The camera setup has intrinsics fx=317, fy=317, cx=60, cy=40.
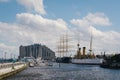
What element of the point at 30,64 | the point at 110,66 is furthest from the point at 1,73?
the point at 30,64

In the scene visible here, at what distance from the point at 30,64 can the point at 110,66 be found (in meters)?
50.8

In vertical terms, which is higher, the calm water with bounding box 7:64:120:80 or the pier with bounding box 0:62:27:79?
the pier with bounding box 0:62:27:79

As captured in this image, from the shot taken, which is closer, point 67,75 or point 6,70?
point 6,70

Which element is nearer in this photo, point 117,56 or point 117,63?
point 117,63

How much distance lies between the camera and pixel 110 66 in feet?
527

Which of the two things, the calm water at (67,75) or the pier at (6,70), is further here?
the calm water at (67,75)

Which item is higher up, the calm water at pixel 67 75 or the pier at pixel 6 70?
the pier at pixel 6 70

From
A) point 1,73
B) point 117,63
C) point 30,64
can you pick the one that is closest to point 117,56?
point 117,63

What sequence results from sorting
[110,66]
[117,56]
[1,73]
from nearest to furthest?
1. [1,73]
2. [110,66]
3. [117,56]

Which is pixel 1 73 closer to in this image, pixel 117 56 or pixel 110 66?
pixel 110 66

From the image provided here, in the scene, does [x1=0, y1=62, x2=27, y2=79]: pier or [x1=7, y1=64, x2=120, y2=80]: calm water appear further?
[x1=7, y1=64, x2=120, y2=80]: calm water

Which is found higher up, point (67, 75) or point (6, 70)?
point (6, 70)

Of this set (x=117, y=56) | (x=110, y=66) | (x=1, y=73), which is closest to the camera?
(x=1, y=73)

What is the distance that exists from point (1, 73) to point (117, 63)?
3841 inches
